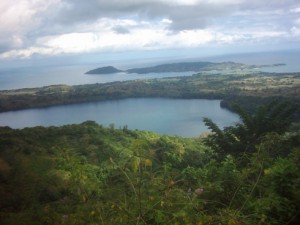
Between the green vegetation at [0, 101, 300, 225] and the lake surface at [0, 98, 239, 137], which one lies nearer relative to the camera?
the green vegetation at [0, 101, 300, 225]

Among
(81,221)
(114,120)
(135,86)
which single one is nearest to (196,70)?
(135,86)

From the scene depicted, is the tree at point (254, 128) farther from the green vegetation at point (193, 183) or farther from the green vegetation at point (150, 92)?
the green vegetation at point (150, 92)

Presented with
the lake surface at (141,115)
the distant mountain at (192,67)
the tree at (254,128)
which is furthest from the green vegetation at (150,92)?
the distant mountain at (192,67)

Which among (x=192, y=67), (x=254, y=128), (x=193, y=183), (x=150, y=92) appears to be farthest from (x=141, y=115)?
(x=192, y=67)

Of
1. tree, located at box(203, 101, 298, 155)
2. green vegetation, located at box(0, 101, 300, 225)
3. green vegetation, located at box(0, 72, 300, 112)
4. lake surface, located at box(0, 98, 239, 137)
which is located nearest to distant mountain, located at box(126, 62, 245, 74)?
green vegetation, located at box(0, 72, 300, 112)

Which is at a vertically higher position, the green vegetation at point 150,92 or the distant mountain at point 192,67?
the distant mountain at point 192,67

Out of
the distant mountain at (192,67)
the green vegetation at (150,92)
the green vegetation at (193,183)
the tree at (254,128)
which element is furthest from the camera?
the distant mountain at (192,67)

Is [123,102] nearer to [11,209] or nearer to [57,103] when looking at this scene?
[57,103]

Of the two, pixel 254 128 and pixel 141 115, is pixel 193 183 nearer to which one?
pixel 254 128

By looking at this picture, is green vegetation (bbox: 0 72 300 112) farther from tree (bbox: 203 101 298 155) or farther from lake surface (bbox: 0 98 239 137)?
tree (bbox: 203 101 298 155)

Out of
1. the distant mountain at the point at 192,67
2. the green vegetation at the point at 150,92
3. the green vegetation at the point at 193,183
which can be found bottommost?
the green vegetation at the point at 150,92
